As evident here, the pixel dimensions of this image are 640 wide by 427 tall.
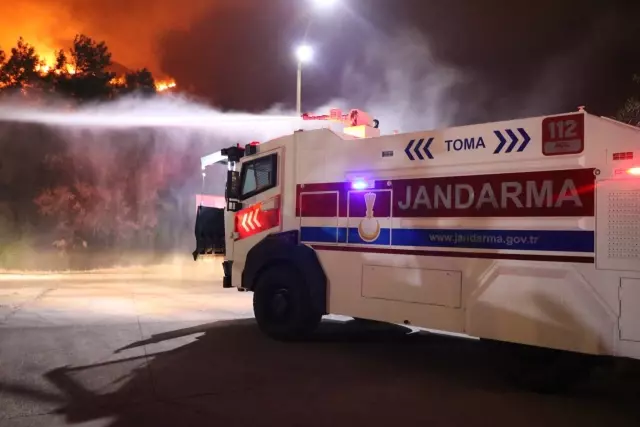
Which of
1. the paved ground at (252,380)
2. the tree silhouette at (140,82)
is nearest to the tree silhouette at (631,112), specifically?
the paved ground at (252,380)

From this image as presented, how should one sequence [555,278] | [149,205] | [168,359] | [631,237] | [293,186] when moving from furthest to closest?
[149,205]
[293,186]
[168,359]
[555,278]
[631,237]

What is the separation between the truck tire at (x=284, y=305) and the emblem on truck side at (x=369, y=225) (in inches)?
42.2

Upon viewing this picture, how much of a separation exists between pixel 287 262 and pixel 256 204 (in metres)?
1.11

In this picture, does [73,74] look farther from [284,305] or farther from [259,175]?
[284,305]

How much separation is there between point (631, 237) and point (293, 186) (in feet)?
13.4

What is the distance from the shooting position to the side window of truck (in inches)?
303

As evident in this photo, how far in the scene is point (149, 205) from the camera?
21.2m

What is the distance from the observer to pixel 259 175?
7965 mm

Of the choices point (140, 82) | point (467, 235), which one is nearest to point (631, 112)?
point (467, 235)

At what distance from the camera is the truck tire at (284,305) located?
7.10 meters

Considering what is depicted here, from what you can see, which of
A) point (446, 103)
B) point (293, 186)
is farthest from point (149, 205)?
point (293, 186)

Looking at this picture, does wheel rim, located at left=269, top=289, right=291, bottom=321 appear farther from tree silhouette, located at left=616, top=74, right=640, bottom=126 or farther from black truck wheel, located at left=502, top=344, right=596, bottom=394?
tree silhouette, located at left=616, top=74, right=640, bottom=126

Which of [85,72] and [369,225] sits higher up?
[85,72]

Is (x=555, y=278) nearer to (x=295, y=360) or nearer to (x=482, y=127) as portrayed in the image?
(x=482, y=127)
